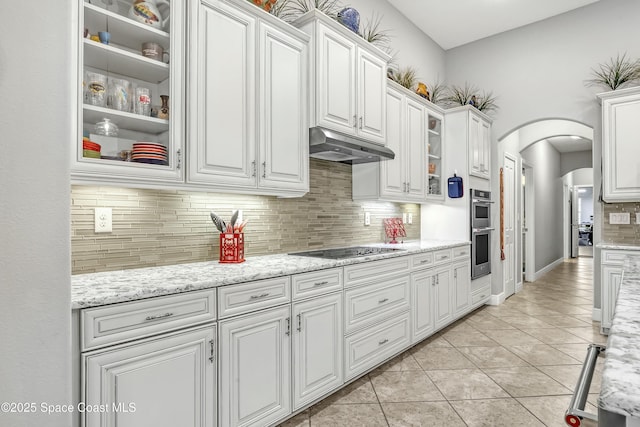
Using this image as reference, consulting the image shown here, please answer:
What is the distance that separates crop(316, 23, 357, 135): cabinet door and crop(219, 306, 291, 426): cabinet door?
1.49 metres

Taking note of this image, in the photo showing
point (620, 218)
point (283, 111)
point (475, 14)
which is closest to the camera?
point (283, 111)

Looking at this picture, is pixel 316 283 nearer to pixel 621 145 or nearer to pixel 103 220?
pixel 103 220

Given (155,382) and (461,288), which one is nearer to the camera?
(155,382)

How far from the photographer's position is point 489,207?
15.9 feet

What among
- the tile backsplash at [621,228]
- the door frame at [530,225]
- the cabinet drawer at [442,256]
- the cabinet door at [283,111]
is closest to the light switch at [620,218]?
the tile backsplash at [621,228]

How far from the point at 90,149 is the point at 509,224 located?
18.2ft

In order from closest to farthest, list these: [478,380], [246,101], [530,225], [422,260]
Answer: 1. [246,101]
2. [478,380]
3. [422,260]
4. [530,225]

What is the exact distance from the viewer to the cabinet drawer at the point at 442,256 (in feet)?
11.7

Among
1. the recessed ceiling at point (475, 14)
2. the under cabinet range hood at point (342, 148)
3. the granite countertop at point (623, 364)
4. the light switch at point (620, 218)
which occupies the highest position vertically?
the recessed ceiling at point (475, 14)

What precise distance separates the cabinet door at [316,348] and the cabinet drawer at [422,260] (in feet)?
3.54

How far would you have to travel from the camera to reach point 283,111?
95.7 inches

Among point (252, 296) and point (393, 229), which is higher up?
point (393, 229)

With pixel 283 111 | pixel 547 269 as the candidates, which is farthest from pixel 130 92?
pixel 547 269

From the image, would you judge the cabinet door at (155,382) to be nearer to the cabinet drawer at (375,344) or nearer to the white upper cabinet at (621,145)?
the cabinet drawer at (375,344)
